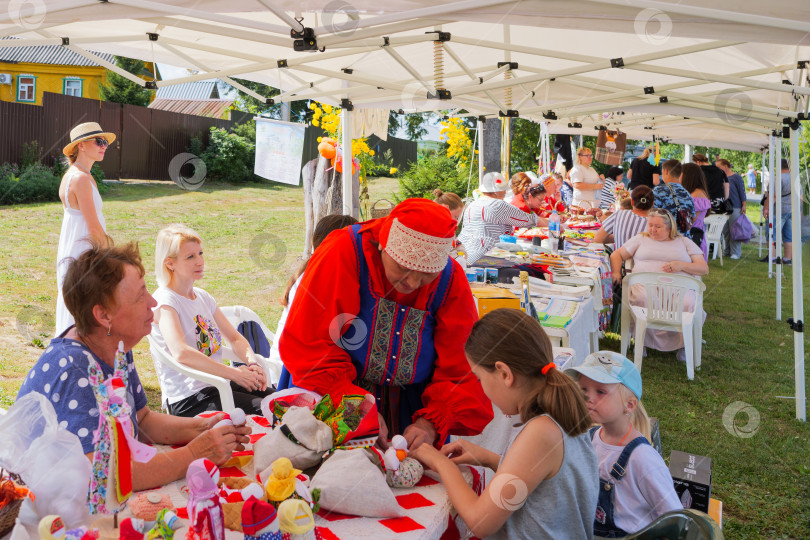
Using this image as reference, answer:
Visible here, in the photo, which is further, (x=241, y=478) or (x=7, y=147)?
(x=7, y=147)

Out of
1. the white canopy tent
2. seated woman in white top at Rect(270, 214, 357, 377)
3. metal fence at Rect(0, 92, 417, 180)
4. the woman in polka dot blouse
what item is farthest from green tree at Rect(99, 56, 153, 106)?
the woman in polka dot blouse

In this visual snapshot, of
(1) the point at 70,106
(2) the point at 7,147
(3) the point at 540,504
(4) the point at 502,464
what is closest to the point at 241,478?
(4) the point at 502,464

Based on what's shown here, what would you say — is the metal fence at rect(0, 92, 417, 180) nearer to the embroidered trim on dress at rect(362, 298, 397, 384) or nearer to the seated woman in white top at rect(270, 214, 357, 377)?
the seated woman in white top at rect(270, 214, 357, 377)

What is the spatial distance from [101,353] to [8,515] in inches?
25.3

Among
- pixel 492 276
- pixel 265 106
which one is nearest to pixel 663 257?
pixel 492 276

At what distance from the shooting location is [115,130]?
19.8 metres

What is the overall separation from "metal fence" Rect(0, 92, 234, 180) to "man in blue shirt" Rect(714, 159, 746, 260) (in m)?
15.4

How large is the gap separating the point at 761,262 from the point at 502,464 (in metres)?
13.3

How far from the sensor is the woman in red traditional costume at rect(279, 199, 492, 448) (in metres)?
2.16

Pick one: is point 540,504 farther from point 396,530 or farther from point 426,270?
point 426,270

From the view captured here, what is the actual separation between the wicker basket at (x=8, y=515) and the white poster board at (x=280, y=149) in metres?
5.15

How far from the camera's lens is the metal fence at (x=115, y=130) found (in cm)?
1661

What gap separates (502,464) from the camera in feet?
6.36

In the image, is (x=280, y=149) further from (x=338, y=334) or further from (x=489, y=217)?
(x=338, y=334)
